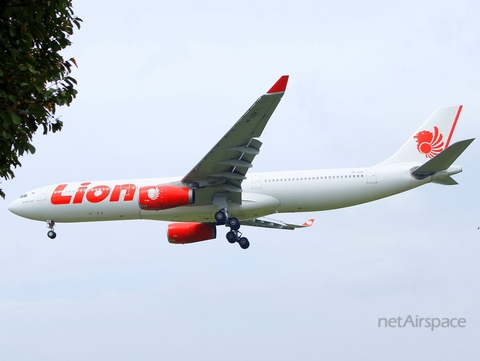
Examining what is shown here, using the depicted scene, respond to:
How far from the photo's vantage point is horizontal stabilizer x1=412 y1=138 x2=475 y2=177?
2802 cm

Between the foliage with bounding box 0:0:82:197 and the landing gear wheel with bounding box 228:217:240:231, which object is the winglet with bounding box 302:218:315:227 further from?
the foliage with bounding box 0:0:82:197

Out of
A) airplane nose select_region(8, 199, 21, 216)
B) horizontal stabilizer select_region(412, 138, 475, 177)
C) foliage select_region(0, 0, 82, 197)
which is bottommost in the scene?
foliage select_region(0, 0, 82, 197)

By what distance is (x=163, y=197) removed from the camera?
28.4 metres

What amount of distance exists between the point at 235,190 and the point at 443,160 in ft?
29.6

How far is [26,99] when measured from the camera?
9.14 meters

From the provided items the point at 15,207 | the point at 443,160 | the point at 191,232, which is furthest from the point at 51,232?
the point at 443,160

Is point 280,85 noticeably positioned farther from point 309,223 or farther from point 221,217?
point 309,223

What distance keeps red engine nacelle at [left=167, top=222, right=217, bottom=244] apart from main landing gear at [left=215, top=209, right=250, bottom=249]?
3.18 metres

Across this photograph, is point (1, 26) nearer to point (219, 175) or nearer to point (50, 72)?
point (50, 72)

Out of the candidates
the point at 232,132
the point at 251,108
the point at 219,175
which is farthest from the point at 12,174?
the point at 219,175

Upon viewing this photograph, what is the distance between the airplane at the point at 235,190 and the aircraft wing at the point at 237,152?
43mm

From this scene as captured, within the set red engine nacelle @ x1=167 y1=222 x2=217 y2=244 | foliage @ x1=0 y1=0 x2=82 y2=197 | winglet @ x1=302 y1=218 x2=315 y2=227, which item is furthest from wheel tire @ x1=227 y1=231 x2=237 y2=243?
foliage @ x1=0 y1=0 x2=82 y2=197

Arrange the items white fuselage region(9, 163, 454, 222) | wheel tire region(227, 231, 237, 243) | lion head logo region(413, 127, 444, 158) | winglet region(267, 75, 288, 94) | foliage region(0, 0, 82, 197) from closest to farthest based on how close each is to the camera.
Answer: foliage region(0, 0, 82, 197) → winglet region(267, 75, 288, 94) → wheel tire region(227, 231, 237, 243) → white fuselage region(9, 163, 454, 222) → lion head logo region(413, 127, 444, 158)

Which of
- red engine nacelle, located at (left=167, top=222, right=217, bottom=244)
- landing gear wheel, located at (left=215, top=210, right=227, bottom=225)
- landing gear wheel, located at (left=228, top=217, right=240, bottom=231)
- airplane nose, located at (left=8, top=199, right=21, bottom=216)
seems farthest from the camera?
airplane nose, located at (left=8, top=199, right=21, bottom=216)
